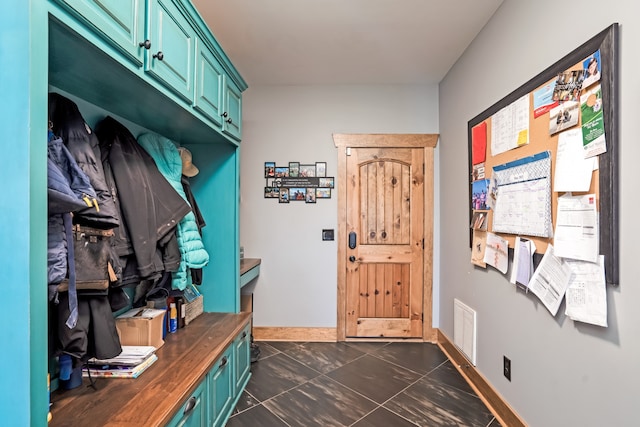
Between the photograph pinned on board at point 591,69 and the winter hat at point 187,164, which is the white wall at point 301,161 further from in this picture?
the photograph pinned on board at point 591,69

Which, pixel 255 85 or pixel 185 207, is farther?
pixel 255 85

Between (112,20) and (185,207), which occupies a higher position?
(112,20)

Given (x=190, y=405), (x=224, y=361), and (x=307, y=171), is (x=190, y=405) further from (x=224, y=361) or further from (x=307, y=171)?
(x=307, y=171)

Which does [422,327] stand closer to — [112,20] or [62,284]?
[62,284]

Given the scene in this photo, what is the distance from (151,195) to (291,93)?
2.15 metres

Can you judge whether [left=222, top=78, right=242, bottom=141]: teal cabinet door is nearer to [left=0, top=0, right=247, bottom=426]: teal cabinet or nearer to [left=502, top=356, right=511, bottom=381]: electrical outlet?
[left=0, top=0, right=247, bottom=426]: teal cabinet

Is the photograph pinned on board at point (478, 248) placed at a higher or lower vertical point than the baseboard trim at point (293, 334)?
higher

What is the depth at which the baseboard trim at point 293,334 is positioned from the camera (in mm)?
3283

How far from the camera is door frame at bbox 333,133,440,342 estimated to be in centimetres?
326

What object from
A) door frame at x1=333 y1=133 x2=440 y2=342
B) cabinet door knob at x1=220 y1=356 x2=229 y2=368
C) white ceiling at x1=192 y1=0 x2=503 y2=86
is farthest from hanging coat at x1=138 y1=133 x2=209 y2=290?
door frame at x1=333 y1=133 x2=440 y2=342

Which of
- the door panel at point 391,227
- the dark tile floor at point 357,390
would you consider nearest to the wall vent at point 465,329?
the dark tile floor at point 357,390

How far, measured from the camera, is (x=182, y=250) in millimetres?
1867

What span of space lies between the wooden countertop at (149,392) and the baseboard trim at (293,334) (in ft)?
4.77

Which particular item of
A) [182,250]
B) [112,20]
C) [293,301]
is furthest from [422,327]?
[112,20]
